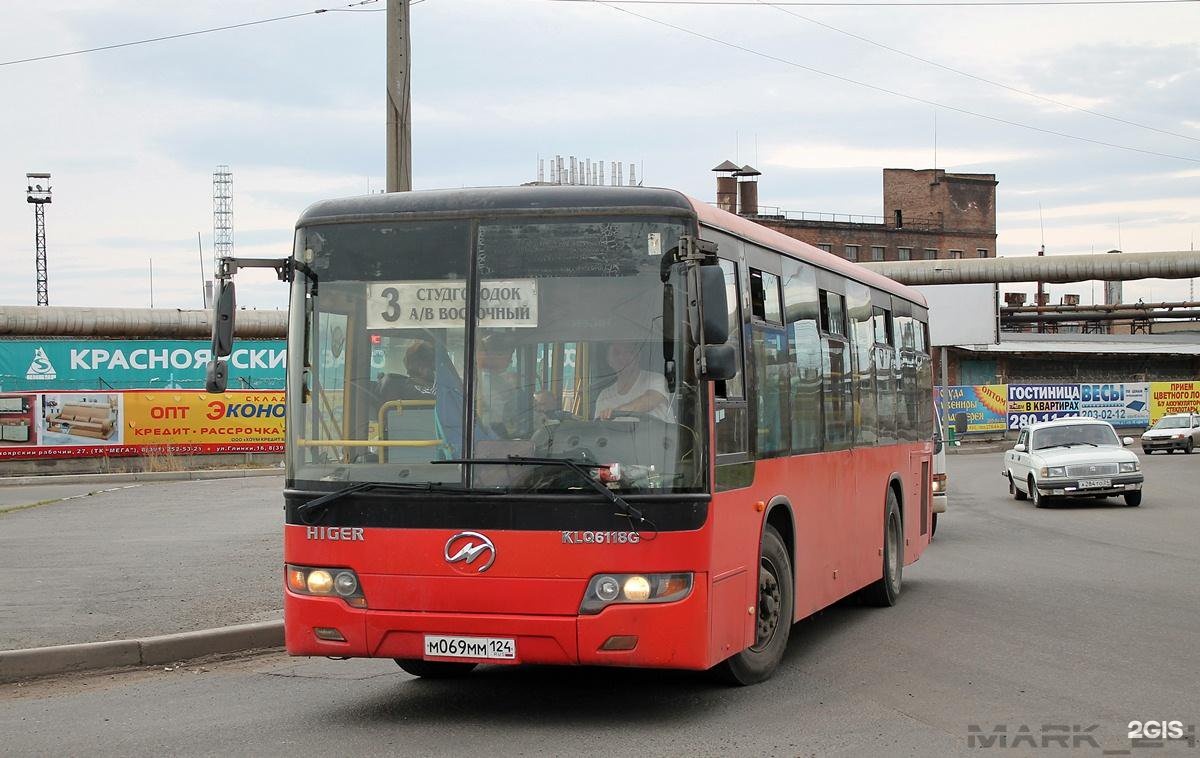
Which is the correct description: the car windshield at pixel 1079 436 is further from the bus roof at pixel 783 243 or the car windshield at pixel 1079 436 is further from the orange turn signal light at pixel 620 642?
the orange turn signal light at pixel 620 642

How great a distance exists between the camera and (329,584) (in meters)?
7.85

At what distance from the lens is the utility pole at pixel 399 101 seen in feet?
48.1

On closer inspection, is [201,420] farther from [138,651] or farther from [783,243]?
[783,243]

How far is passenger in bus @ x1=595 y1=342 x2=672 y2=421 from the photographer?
7.48 metres

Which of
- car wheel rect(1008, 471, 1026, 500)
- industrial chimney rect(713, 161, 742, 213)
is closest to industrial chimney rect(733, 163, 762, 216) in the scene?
industrial chimney rect(713, 161, 742, 213)

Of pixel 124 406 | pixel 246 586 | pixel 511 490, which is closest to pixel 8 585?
pixel 246 586

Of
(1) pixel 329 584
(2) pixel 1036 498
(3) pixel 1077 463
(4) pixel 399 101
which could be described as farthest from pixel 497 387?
(2) pixel 1036 498

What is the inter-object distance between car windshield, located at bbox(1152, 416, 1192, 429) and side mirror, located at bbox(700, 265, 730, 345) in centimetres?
4881

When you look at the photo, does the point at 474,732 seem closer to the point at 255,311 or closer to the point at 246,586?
the point at 246,586

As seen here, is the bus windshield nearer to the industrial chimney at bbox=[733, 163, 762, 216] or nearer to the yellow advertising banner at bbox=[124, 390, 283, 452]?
the yellow advertising banner at bbox=[124, 390, 283, 452]

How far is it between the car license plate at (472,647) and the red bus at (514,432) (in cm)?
1

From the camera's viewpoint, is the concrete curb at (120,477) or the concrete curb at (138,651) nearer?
the concrete curb at (138,651)

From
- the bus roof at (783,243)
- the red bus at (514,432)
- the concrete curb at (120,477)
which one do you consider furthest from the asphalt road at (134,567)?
the concrete curb at (120,477)

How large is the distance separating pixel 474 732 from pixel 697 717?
4.07 feet
